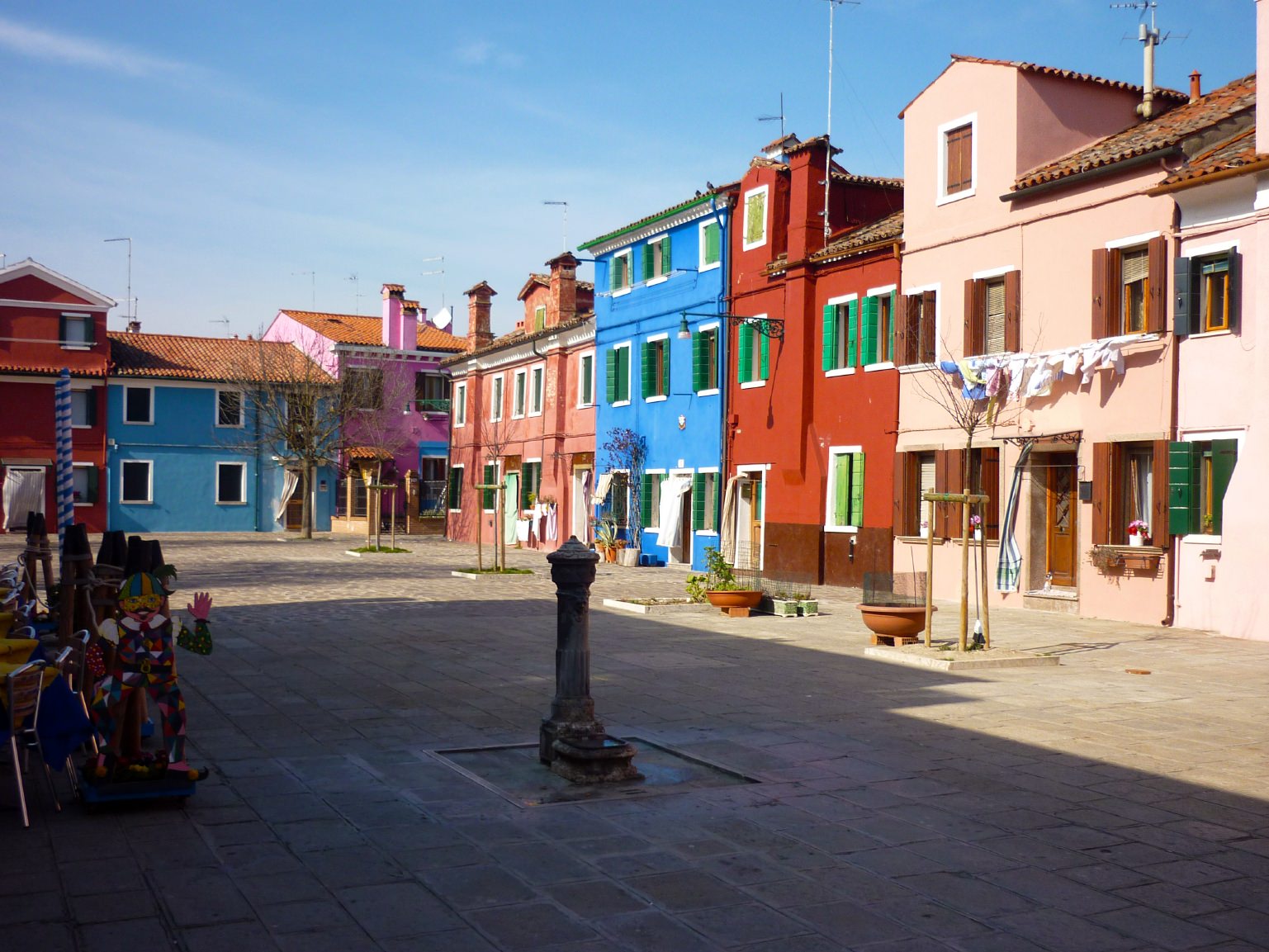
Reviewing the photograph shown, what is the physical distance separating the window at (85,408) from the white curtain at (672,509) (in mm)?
24421

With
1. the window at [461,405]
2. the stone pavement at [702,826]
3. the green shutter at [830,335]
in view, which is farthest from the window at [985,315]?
the window at [461,405]

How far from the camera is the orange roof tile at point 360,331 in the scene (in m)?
48.8

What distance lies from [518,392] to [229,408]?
13.0 meters

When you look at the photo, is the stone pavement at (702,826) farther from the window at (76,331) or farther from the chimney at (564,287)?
the window at (76,331)

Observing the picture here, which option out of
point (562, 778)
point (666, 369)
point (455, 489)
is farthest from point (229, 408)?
point (562, 778)

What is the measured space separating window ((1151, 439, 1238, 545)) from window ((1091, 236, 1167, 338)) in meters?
1.96

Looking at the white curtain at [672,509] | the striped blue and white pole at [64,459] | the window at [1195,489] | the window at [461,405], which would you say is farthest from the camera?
the window at [461,405]

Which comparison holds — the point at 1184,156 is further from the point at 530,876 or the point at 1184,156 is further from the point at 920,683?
the point at 530,876

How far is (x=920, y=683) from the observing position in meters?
11.1

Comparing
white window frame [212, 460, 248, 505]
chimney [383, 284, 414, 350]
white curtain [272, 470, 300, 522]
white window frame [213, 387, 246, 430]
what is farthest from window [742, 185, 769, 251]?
white window frame [212, 460, 248, 505]

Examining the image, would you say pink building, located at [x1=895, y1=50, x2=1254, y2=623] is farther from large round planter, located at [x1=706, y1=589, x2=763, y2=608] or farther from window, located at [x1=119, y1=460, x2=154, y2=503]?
window, located at [x1=119, y1=460, x2=154, y2=503]

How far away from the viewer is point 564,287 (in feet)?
128

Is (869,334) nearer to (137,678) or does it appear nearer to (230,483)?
(137,678)

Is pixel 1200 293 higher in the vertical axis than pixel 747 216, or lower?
lower
